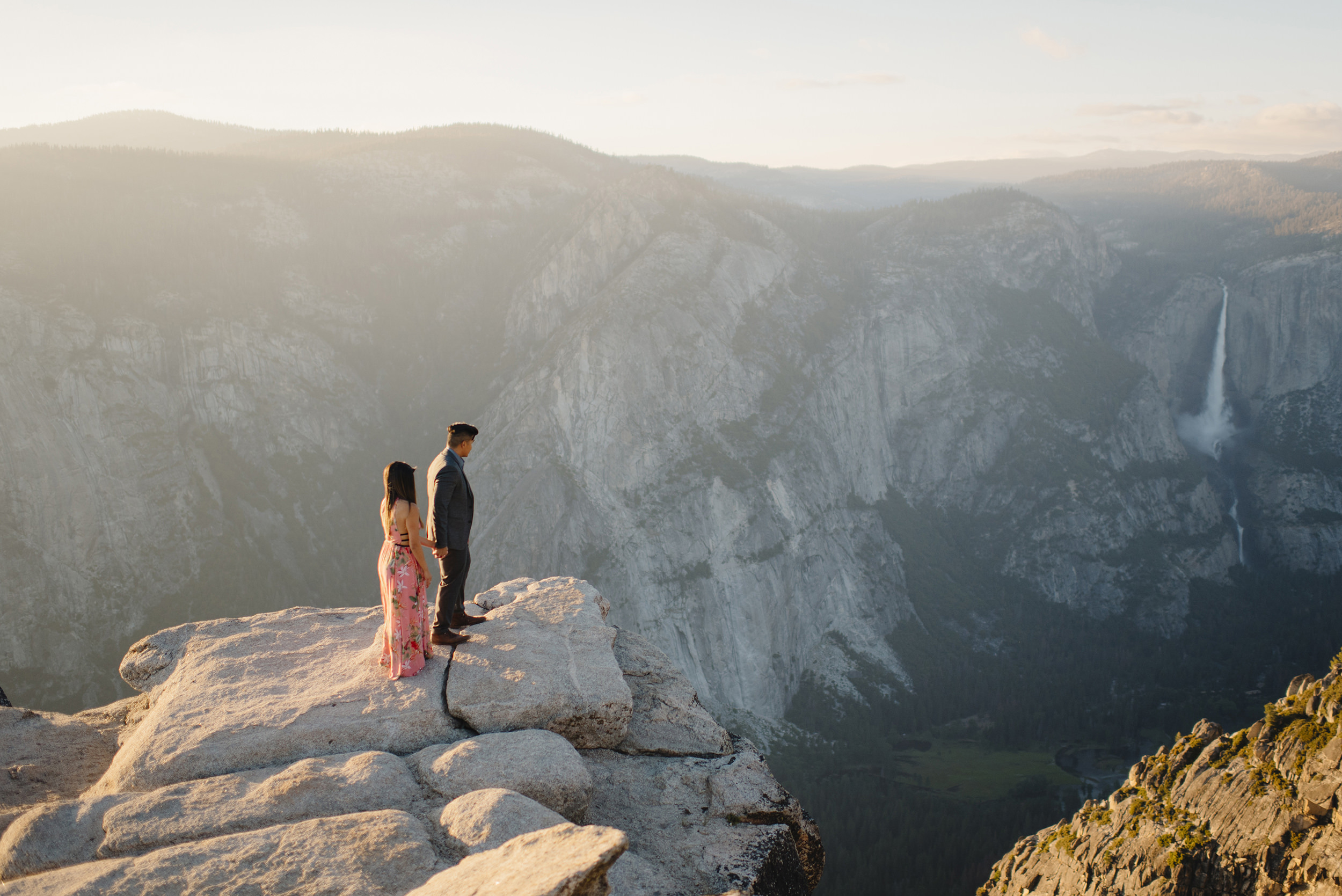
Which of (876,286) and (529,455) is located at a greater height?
(876,286)

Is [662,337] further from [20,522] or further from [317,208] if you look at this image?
[20,522]

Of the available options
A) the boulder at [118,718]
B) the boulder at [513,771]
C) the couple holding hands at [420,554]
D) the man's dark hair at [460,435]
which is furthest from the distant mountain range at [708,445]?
the boulder at [513,771]

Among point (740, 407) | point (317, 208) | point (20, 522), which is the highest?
point (317, 208)

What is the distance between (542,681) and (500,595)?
3.91 meters

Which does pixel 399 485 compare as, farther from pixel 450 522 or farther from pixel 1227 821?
pixel 1227 821

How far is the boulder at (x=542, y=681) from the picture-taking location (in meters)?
9.54

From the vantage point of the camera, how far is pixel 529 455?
4981 cm

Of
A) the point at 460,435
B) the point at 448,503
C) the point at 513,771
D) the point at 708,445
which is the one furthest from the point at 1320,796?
the point at 708,445

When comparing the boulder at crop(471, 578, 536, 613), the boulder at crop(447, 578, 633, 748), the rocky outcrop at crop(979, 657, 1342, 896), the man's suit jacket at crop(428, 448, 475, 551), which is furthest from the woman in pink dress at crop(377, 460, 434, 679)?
the rocky outcrop at crop(979, 657, 1342, 896)

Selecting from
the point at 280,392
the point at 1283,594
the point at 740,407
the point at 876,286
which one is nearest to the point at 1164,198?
the point at 1283,594

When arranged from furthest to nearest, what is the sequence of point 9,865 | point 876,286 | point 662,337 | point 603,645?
point 876,286
point 662,337
point 603,645
point 9,865

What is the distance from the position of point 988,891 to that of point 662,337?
127 ft

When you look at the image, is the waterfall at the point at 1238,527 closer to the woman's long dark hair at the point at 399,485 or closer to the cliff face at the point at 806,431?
the cliff face at the point at 806,431

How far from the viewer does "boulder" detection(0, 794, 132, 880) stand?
6969 millimetres
